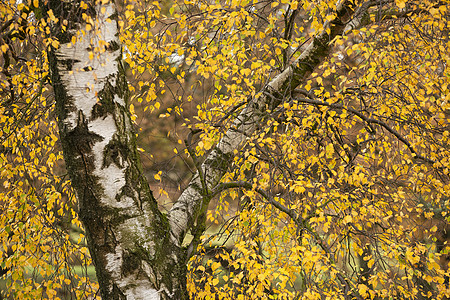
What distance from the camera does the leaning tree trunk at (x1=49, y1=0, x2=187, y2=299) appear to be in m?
2.13

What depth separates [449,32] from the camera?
3.99 m

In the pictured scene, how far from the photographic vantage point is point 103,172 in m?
2.16

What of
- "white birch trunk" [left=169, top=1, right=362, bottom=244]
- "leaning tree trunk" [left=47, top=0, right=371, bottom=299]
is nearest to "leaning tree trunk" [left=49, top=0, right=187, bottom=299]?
"leaning tree trunk" [left=47, top=0, right=371, bottom=299]

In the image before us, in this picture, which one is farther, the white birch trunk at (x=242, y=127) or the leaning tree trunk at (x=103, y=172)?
the white birch trunk at (x=242, y=127)

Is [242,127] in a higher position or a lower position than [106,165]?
higher

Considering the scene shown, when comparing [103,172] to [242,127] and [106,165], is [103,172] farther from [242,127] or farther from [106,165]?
[242,127]

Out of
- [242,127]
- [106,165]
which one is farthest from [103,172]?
[242,127]

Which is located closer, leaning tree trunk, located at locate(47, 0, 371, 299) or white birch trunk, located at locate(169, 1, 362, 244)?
leaning tree trunk, located at locate(47, 0, 371, 299)

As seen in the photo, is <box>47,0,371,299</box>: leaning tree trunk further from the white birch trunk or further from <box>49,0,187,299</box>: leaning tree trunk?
the white birch trunk

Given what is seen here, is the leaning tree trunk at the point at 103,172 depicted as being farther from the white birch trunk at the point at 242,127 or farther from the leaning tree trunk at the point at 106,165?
the white birch trunk at the point at 242,127

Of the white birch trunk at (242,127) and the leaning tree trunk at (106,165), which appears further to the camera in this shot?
the white birch trunk at (242,127)

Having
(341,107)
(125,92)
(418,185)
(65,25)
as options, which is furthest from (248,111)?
(418,185)

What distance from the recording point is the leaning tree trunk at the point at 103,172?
213cm

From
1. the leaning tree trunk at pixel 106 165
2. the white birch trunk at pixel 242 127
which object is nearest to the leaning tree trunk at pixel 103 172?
the leaning tree trunk at pixel 106 165
